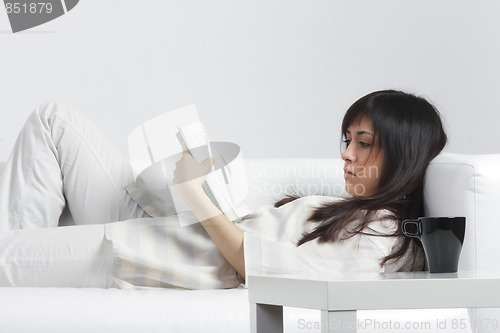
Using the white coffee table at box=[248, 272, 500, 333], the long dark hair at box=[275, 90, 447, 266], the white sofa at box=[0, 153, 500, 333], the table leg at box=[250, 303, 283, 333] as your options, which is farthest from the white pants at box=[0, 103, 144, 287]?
the white coffee table at box=[248, 272, 500, 333]

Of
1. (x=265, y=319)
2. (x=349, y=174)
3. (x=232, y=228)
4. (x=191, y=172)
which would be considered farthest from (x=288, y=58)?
(x=265, y=319)

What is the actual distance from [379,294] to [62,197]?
1.27 meters

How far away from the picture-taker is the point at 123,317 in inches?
52.2

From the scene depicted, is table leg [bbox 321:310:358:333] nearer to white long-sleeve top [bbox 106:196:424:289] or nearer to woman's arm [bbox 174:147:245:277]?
white long-sleeve top [bbox 106:196:424:289]

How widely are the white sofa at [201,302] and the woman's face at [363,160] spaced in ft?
0.72

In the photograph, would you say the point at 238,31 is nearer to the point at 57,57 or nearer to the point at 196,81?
the point at 196,81

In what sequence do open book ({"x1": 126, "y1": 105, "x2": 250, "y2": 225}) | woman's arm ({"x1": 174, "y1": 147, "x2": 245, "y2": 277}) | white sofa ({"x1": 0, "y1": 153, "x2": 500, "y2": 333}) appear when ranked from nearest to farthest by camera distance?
white sofa ({"x1": 0, "y1": 153, "x2": 500, "y2": 333}), woman's arm ({"x1": 174, "y1": 147, "x2": 245, "y2": 277}), open book ({"x1": 126, "y1": 105, "x2": 250, "y2": 225})

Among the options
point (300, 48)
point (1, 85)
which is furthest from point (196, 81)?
point (1, 85)

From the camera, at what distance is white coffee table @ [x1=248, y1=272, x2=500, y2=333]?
0.84 metres

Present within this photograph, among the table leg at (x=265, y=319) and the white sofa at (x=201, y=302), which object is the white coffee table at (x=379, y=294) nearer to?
the table leg at (x=265, y=319)

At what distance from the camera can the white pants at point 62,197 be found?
1.60 m

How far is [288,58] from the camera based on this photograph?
9.52 ft

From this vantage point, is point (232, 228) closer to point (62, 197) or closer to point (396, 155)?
point (396, 155)

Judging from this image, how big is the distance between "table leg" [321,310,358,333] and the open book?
0.85 meters
